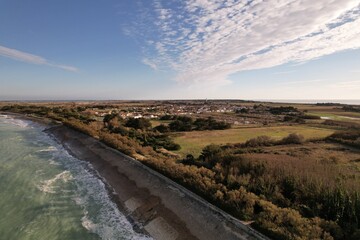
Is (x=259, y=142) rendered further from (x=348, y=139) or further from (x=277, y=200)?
(x=277, y=200)

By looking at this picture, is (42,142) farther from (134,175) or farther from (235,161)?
(235,161)

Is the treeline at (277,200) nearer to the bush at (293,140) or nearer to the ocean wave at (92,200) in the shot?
the ocean wave at (92,200)

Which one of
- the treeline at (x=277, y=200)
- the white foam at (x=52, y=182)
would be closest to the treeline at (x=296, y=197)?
the treeline at (x=277, y=200)

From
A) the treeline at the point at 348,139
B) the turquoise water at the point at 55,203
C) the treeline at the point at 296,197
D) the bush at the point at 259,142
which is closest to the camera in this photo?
the treeline at the point at 296,197

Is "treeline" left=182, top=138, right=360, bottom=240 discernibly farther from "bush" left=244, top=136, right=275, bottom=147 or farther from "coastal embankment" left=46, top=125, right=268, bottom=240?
"bush" left=244, top=136, right=275, bottom=147

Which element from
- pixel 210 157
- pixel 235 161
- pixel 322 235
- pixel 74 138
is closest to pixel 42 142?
pixel 74 138

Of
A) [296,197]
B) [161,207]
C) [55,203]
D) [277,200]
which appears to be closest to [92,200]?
[55,203]

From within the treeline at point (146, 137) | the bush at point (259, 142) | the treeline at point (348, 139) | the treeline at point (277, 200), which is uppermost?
the treeline at point (277, 200)

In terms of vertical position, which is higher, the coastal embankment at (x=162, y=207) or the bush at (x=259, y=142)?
the coastal embankment at (x=162, y=207)
